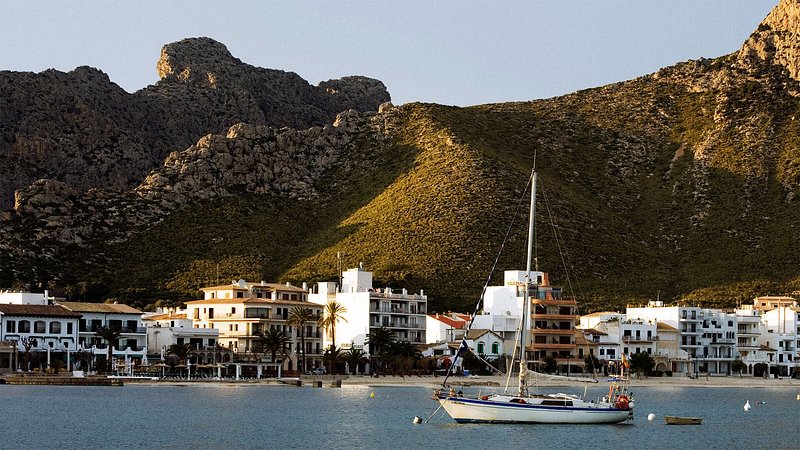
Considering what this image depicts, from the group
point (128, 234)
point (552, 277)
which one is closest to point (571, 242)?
point (552, 277)

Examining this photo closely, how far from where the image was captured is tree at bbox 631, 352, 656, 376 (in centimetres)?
15825

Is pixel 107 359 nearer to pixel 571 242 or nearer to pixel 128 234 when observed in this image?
pixel 128 234

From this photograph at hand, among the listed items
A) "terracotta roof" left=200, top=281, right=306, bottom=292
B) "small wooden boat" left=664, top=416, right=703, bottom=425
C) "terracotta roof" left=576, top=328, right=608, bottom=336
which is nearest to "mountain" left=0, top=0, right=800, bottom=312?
"terracotta roof" left=576, top=328, right=608, bottom=336

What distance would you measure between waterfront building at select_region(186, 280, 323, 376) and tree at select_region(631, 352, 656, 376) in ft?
117

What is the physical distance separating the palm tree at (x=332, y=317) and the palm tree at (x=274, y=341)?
4.70 meters

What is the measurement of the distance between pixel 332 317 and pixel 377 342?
248 inches

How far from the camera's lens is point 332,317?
483ft

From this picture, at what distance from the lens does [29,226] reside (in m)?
184

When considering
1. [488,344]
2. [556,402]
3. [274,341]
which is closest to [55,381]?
[274,341]

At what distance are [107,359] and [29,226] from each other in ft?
165

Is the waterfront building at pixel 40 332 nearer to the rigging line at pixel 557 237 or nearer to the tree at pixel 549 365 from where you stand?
the tree at pixel 549 365

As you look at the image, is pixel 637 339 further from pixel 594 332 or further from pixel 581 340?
pixel 581 340

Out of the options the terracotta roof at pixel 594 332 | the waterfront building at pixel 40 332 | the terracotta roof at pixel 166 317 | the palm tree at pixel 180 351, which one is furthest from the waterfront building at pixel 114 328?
the terracotta roof at pixel 594 332

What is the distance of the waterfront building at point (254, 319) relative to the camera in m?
150
